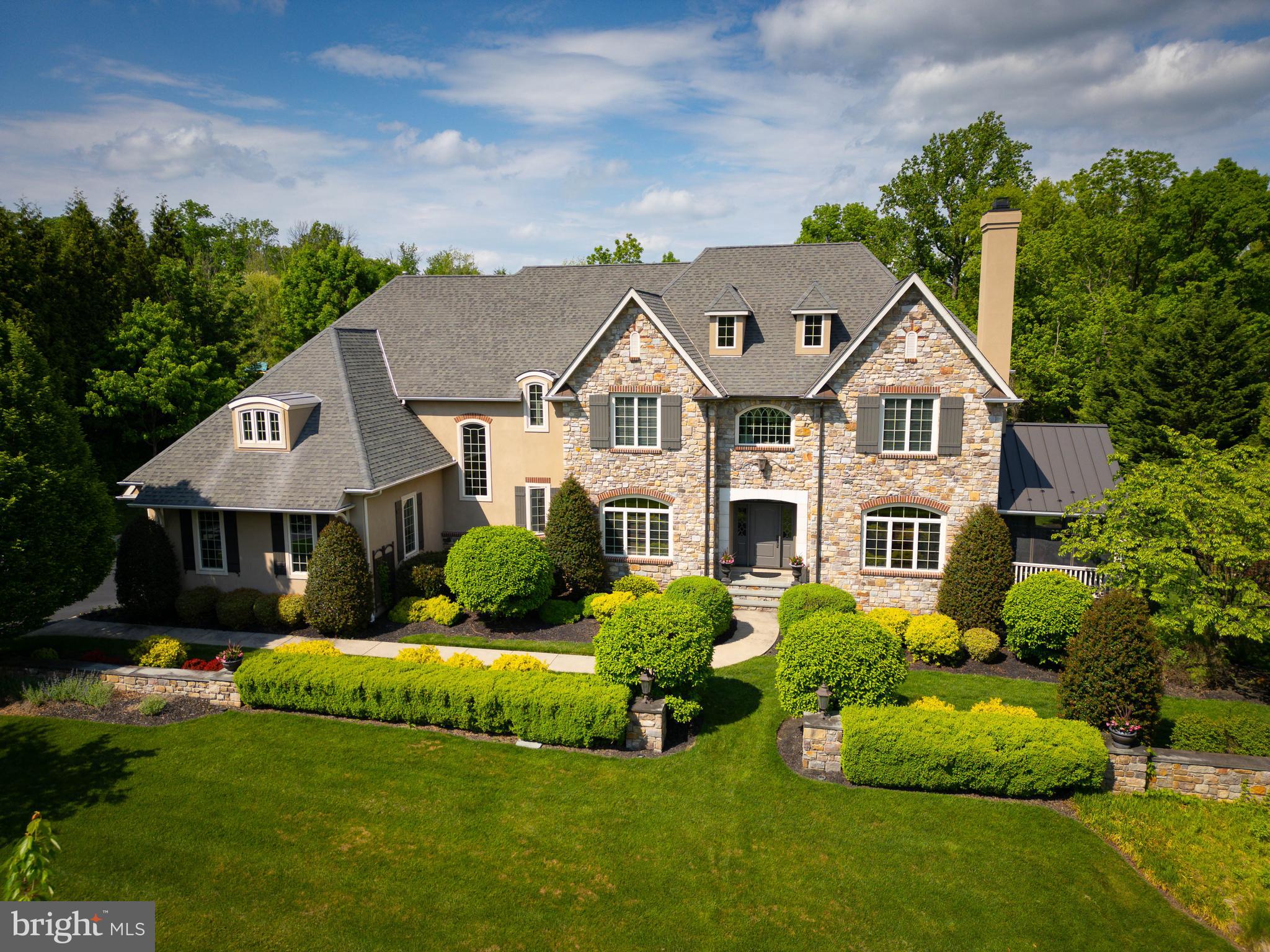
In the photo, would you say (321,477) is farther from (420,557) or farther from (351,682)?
(351,682)

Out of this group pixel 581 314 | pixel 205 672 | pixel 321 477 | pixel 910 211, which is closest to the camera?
pixel 205 672

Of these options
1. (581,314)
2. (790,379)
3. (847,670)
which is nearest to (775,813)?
(847,670)

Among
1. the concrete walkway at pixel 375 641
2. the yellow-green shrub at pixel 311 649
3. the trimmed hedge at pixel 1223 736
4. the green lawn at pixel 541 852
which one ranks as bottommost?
the green lawn at pixel 541 852

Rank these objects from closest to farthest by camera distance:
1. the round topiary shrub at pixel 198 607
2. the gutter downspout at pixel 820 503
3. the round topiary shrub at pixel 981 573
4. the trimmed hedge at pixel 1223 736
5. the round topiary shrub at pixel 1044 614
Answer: the trimmed hedge at pixel 1223 736, the round topiary shrub at pixel 1044 614, the round topiary shrub at pixel 981 573, the round topiary shrub at pixel 198 607, the gutter downspout at pixel 820 503

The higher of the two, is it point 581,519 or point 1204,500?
point 1204,500

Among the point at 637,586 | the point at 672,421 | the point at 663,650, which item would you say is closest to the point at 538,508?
the point at 637,586

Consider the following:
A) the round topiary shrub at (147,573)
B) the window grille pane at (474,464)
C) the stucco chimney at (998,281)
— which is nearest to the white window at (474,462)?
the window grille pane at (474,464)

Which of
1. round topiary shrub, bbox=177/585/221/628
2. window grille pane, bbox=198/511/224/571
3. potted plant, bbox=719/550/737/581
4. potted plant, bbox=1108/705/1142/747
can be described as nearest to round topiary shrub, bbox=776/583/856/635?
potted plant, bbox=719/550/737/581

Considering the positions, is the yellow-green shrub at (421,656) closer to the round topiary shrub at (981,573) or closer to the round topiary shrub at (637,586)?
the round topiary shrub at (637,586)
